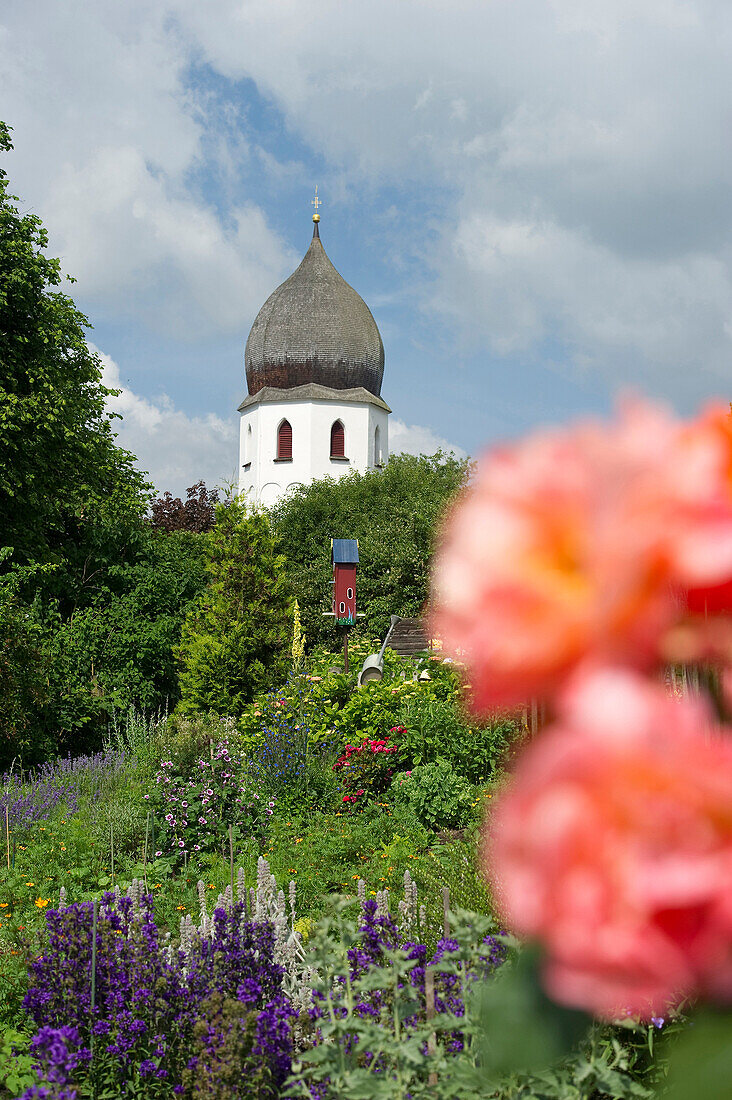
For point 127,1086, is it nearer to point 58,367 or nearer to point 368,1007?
point 368,1007

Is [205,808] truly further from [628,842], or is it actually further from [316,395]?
[316,395]

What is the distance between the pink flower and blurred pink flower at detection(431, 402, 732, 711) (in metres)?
0.03

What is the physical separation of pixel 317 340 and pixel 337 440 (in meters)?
4.39

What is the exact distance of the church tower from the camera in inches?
1345

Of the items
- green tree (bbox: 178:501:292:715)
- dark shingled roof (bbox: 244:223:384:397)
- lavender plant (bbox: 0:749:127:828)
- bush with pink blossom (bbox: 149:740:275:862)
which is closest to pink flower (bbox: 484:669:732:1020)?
bush with pink blossom (bbox: 149:740:275:862)

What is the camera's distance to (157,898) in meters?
4.89

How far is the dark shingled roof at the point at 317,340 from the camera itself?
35.0 meters

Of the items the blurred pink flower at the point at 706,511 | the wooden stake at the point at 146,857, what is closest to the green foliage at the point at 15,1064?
the wooden stake at the point at 146,857

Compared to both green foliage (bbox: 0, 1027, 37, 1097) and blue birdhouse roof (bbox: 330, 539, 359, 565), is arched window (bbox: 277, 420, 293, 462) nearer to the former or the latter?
blue birdhouse roof (bbox: 330, 539, 359, 565)

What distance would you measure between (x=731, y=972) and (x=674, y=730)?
0.10m

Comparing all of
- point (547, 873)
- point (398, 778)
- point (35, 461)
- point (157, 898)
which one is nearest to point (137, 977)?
point (157, 898)

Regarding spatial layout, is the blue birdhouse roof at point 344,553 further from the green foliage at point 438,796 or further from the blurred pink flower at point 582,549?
the blurred pink flower at point 582,549

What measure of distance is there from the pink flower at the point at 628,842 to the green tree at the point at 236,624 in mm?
10722

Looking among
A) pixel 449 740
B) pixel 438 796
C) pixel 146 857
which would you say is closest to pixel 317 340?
pixel 449 740
